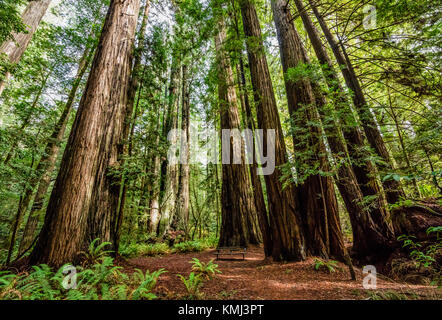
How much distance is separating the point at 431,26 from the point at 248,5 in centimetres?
444

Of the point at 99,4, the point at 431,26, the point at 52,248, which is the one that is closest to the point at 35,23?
the point at 99,4

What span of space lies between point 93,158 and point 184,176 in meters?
5.12

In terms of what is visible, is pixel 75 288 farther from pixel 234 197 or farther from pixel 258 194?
pixel 234 197

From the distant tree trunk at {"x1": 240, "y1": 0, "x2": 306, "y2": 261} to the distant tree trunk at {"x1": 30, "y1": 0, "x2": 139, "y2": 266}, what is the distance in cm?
346

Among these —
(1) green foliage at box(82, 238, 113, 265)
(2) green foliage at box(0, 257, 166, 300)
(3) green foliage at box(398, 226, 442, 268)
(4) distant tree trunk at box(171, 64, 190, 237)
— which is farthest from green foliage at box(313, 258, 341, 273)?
(4) distant tree trunk at box(171, 64, 190, 237)

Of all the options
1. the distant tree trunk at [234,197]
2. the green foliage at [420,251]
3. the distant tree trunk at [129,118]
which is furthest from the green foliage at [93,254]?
the green foliage at [420,251]

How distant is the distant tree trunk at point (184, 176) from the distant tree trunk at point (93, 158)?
441cm

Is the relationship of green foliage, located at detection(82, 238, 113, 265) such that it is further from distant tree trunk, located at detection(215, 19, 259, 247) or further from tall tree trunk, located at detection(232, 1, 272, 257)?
distant tree trunk, located at detection(215, 19, 259, 247)

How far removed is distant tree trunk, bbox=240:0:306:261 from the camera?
3988 millimetres

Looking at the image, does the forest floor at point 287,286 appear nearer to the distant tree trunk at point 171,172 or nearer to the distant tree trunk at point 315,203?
the distant tree trunk at point 315,203
